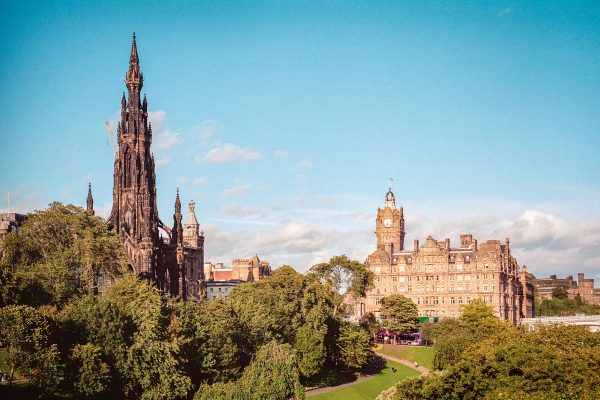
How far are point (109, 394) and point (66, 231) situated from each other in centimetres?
2651

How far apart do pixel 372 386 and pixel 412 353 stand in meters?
24.2

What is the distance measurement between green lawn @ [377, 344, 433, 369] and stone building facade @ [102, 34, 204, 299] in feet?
103

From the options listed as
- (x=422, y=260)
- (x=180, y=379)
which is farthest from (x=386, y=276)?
(x=180, y=379)

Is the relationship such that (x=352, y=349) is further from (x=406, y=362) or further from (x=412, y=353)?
(x=412, y=353)

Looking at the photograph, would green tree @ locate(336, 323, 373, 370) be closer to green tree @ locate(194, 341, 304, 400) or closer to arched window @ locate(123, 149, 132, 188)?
green tree @ locate(194, 341, 304, 400)

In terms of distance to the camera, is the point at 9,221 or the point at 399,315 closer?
the point at 9,221

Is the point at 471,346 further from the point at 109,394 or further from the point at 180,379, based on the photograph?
the point at 109,394

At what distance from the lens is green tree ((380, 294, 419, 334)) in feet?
478

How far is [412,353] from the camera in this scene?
128 m

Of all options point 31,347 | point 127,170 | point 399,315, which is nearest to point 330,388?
point 31,347

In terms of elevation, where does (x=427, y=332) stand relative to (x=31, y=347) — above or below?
below

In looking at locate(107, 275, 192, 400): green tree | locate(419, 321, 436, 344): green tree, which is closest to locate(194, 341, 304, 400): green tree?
locate(107, 275, 192, 400): green tree

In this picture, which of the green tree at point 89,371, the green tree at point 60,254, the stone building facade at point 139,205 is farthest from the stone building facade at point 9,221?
the green tree at point 89,371

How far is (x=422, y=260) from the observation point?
172m
